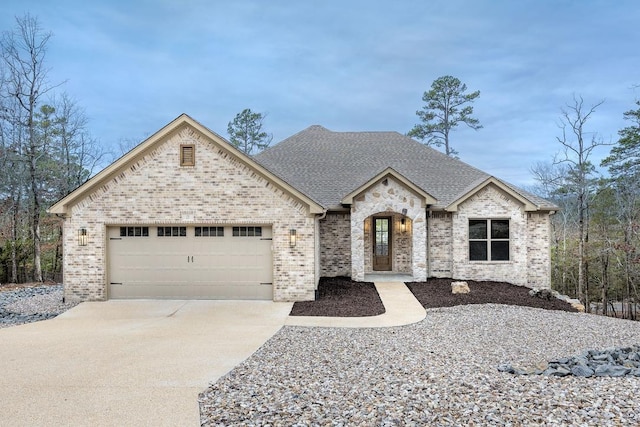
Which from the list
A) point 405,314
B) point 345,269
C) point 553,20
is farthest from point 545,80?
point 405,314

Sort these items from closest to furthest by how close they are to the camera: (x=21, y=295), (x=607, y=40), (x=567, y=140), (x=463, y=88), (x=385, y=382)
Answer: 1. (x=385, y=382)
2. (x=21, y=295)
3. (x=567, y=140)
4. (x=607, y=40)
5. (x=463, y=88)

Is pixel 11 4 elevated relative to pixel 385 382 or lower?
elevated

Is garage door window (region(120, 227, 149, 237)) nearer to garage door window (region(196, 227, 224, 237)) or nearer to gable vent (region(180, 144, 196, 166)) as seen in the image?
garage door window (region(196, 227, 224, 237))

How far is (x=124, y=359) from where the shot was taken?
6.07m

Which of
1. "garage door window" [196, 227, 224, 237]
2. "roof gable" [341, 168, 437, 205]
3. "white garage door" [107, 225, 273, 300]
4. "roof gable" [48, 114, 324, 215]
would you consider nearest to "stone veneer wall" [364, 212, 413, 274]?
"roof gable" [341, 168, 437, 205]

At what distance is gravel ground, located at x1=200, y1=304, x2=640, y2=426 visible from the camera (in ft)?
12.6

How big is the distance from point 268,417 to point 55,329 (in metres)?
6.88

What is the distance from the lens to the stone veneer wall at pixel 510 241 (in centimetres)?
1406

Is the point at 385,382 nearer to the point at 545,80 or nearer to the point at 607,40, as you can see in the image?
the point at 607,40

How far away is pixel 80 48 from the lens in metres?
31.0

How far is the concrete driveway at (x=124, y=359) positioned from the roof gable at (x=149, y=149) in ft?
10.1

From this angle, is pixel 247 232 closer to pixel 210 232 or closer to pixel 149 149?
pixel 210 232

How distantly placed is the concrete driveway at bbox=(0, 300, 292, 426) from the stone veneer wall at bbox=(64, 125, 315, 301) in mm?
1131

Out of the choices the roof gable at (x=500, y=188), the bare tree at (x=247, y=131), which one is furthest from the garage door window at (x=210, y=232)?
the bare tree at (x=247, y=131)
